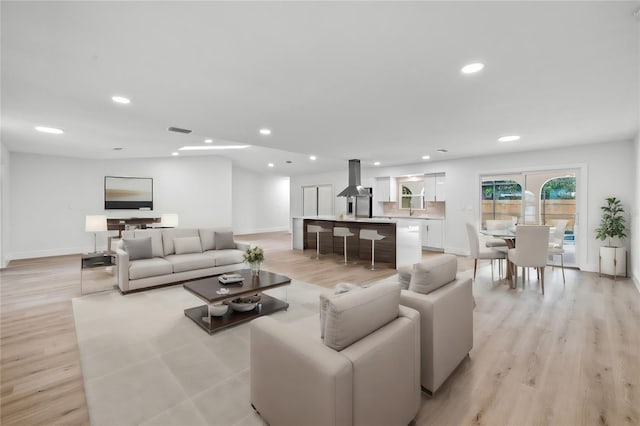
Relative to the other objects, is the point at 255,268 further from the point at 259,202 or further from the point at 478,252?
the point at 259,202

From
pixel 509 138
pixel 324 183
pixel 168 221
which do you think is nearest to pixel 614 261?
pixel 509 138

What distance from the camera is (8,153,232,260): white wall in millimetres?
6828

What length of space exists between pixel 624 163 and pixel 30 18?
803cm

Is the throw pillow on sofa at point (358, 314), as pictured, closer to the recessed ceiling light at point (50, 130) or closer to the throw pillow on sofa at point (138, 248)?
the throw pillow on sofa at point (138, 248)

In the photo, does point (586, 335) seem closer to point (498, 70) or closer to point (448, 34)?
point (498, 70)

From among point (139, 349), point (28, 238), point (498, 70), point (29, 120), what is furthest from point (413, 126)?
point (28, 238)

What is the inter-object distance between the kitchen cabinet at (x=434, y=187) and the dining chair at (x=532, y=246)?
3.53 m

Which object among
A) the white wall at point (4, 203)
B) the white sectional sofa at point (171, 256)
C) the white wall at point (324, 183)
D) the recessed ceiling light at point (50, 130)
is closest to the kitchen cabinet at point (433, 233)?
the white wall at point (324, 183)

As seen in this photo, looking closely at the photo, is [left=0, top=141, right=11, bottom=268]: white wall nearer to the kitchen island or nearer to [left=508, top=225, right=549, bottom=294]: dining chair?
the kitchen island

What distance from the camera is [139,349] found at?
2670 millimetres

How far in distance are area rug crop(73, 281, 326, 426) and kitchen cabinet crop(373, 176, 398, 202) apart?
5.74 meters

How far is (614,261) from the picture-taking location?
5023 millimetres

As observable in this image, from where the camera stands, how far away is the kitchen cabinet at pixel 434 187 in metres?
7.75

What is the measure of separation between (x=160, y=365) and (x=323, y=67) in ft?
9.27
